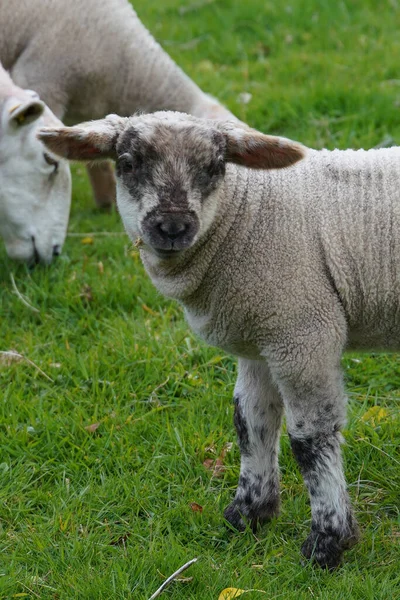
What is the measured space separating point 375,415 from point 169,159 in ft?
5.86

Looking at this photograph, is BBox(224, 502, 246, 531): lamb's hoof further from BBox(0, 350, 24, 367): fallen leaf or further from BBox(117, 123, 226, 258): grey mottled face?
BBox(0, 350, 24, 367): fallen leaf

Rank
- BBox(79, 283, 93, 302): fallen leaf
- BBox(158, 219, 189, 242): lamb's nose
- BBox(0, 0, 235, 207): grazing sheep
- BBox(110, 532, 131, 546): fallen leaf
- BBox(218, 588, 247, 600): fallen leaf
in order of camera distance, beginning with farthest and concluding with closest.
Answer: BBox(0, 0, 235, 207): grazing sheep, BBox(79, 283, 93, 302): fallen leaf, BBox(110, 532, 131, 546): fallen leaf, BBox(218, 588, 247, 600): fallen leaf, BBox(158, 219, 189, 242): lamb's nose

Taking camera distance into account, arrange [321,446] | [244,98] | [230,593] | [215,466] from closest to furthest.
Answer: [230,593] < [321,446] < [215,466] < [244,98]

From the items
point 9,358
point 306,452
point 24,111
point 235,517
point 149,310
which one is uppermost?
point 24,111

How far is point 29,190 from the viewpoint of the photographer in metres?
5.99

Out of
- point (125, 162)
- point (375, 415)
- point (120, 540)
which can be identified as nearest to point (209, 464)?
point (120, 540)

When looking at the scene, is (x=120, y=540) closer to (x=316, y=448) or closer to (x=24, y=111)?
(x=316, y=448)

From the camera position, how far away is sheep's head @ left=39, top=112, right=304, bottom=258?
3.36 metres

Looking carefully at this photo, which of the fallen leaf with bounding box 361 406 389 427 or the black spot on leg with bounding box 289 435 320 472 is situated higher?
the black spot on leg with bounding box 289 435 320 472

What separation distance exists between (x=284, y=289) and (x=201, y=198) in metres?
0.44

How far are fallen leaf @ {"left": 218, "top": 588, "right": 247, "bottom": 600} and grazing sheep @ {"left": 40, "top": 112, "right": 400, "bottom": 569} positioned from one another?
360 millimetres

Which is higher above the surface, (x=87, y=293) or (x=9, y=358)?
(x=9, y=358)

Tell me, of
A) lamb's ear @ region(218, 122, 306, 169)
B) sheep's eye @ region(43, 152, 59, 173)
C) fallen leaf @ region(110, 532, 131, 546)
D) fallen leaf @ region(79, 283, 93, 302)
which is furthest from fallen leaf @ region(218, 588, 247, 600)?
sheep's eye @ region(43, 152, 59, 173)

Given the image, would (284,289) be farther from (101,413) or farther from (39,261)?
(39,261)
